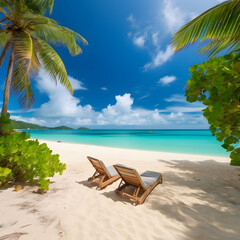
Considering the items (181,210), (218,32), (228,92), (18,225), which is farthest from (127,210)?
(218,32)

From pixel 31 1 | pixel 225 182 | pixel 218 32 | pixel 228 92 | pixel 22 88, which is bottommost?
pixel 225 182

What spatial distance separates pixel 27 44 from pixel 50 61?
90cm

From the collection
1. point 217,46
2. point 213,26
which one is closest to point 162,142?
point 217,46

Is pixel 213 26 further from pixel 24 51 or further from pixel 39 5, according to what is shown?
pixel 39 5

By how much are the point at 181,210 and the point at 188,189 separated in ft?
3.99

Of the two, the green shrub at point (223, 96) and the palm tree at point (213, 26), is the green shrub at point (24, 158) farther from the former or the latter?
the palm tree at point (213, 26)

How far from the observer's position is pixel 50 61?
4691 millimetres

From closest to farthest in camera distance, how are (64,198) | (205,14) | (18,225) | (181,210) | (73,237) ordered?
(73,237) < (18,225) < (181,210) < (64,198) < (205,14)

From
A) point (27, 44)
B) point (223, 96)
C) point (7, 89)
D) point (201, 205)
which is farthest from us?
point (27, 44)

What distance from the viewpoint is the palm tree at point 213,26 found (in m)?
3.02

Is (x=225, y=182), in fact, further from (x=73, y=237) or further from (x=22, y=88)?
(x=22, y=88)

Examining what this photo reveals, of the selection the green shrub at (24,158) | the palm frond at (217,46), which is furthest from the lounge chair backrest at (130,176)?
the palm frond at (217,46)

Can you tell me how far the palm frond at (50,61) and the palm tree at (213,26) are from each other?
13.3 feet

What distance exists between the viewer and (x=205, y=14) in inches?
129
